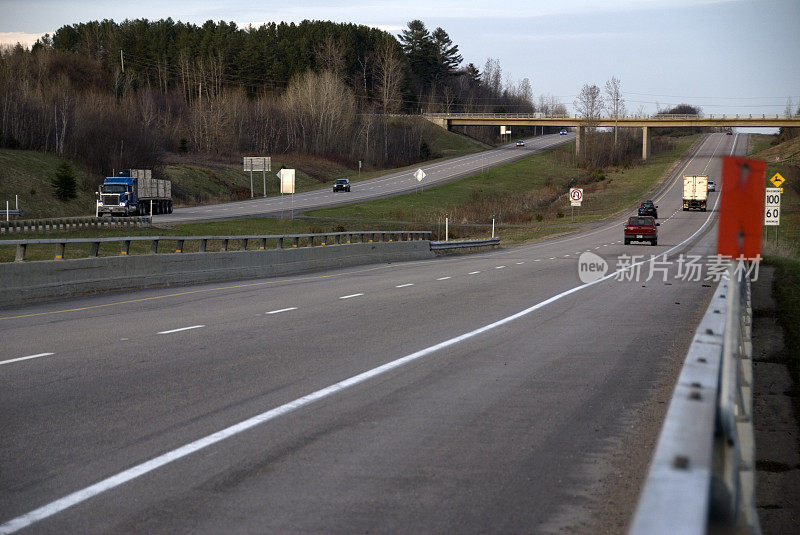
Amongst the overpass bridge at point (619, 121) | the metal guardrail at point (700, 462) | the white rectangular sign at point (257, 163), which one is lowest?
the metal guardrail at point (700, 462)

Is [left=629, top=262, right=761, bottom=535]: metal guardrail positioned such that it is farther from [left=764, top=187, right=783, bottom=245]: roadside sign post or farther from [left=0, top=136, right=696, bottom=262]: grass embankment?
[left=0, top=136, right=696, bottom=262]: grass embankment

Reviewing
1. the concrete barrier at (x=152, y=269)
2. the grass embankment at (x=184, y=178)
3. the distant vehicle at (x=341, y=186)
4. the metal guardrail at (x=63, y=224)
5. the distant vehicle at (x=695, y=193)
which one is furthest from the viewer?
the distant vehicle at (x=341, y=186)

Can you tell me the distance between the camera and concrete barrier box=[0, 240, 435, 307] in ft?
63.8

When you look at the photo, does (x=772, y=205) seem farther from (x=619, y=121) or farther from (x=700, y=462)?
(x=619, y=121)

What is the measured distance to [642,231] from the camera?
51625 millimetres

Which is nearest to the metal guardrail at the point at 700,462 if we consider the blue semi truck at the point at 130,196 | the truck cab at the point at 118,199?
the truck cab at the point at 118,199

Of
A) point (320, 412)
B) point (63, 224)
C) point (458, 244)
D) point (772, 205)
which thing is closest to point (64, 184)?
point (63, 224)

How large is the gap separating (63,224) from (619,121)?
379 ft

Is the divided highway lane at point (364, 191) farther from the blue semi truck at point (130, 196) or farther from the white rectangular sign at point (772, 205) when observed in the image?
the white rectangular sign at point (772, 205)

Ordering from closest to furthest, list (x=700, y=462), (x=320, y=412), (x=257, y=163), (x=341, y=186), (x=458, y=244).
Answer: (x=700, y=462) → (x=320, y=412) → (x=458, y=244) → (x=257, y=163) → (x=341, y=186)

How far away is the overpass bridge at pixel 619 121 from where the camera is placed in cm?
13812

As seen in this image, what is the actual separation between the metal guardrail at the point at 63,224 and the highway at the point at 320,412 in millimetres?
31651

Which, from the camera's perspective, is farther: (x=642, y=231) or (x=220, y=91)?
(x=220, y=91)

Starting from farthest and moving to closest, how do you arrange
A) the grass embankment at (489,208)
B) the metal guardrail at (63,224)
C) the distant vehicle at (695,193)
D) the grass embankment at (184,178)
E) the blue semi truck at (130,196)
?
1. the distant vehicle at (695,193)
2. the grass embankment at (184,178)
3. the blue semi truck at (130,196)
4. the grass embankment at (489,208)
5. the metal guardrail at (63,224)
